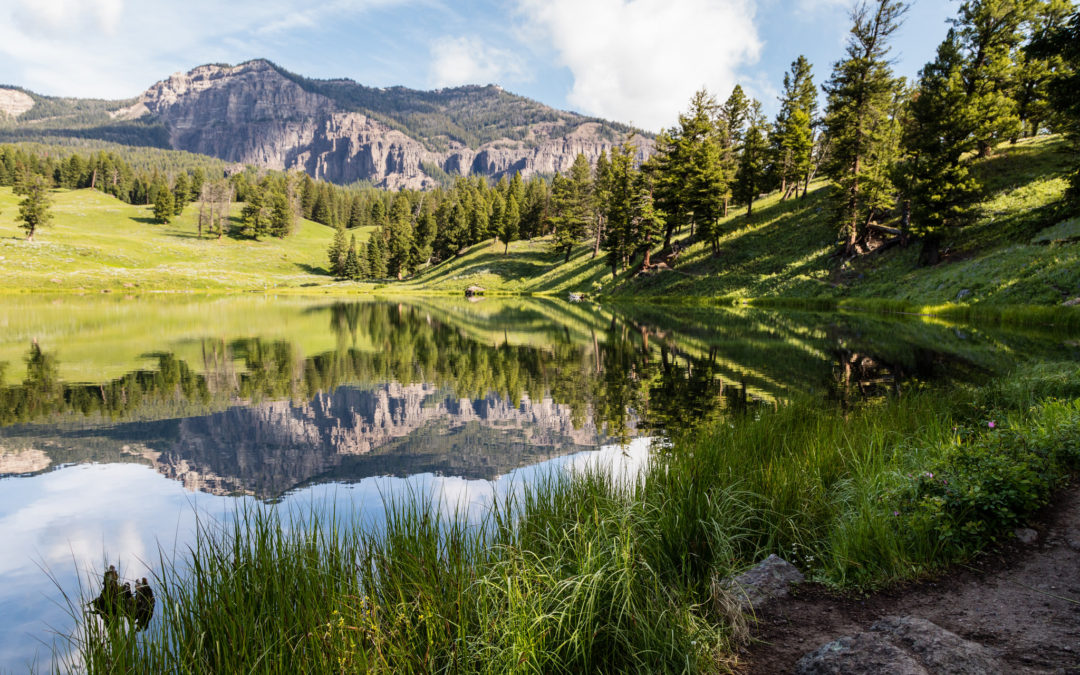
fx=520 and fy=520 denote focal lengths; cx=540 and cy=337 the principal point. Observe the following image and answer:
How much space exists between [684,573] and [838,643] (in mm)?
1508

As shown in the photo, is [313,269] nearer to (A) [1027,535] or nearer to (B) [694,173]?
(B) [694,173]

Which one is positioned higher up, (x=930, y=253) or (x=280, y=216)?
(x=280, y=216)

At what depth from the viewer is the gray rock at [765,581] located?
447cm

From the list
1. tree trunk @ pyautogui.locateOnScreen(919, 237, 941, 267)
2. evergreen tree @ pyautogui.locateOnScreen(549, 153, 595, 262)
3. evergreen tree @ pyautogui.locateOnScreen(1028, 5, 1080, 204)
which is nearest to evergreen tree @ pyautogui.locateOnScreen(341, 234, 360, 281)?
evergreen tree @ pyautogui.locateOnScreen(549, 153, 595, 262)

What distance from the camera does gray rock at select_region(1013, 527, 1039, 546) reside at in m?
5.05

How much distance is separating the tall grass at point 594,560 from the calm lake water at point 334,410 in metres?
0.77

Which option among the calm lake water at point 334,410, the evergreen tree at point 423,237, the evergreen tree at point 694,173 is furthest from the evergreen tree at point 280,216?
the calm lake water at point 334,410

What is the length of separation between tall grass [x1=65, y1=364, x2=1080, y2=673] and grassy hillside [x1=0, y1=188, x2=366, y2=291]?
3026 inches

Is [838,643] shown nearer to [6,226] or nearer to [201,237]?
[6,226]

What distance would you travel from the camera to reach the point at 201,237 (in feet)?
362

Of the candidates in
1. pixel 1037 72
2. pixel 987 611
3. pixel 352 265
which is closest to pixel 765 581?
pixel 987 611

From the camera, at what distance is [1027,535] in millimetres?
5105

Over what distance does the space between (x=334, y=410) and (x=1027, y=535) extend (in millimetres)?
12432

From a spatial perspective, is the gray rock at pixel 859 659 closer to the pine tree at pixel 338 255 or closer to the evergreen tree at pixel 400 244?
the evergreen tree at pixel 400 244
